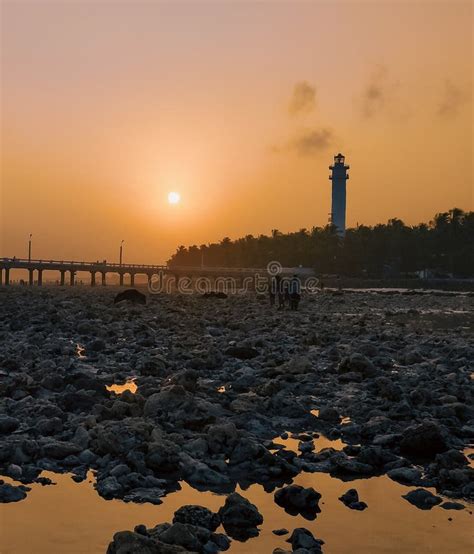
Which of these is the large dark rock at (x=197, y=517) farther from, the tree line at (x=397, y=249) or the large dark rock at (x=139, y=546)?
the tree line at (x=397, y=249)

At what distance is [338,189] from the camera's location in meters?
167

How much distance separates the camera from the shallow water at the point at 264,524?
16.8ft

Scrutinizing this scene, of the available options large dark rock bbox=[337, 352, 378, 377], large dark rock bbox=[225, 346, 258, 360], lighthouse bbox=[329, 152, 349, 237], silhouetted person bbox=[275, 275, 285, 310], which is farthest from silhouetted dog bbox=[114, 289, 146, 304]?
lighthouse bbox=[329, 152, 349, 237]

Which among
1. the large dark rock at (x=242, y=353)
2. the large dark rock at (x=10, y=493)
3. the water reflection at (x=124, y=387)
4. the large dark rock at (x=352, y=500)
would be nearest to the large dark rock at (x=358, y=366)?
the large dark rock at (x=242, y=353)

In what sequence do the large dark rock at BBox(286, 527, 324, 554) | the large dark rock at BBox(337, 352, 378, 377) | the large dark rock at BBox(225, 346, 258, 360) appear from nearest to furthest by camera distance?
1. the large dark rock at BBox(286, 527, 324, 554)
2. the large dark rock at BBox(337, 352, 378, 377)
3. the large dark rock at BBox(225, 346, 258, 360)

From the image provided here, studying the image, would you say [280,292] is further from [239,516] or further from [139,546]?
[139,546]

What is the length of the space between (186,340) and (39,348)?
4.57 meters

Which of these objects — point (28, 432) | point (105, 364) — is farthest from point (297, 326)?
point (28, 432)

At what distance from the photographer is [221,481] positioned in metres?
6.66

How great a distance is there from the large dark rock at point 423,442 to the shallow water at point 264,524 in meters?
1.18

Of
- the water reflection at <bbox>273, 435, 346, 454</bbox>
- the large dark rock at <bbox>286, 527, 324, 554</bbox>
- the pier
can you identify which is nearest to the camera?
the large dark rock at <bbox>286, 527, 324, 554</bbox>

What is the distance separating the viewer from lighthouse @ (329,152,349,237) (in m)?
167

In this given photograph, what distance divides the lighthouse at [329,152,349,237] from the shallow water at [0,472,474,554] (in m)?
164

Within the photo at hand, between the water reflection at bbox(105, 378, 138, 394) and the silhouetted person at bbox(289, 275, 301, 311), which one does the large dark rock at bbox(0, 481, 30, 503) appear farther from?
the silhouetted person at bbox(289, 275, 301, 311)
